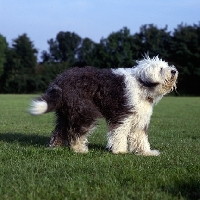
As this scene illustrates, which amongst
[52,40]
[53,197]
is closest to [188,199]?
[53,197]

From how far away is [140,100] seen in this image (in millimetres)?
8711

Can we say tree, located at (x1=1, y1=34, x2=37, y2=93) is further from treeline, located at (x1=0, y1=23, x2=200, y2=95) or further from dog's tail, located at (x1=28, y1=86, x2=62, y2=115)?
dog's tail, located at (x1=28, y1=86, x2=62, y2=115)

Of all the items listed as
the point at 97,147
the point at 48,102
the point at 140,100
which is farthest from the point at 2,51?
the point at 140,100

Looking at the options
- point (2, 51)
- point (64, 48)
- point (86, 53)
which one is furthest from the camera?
point (64, 48)

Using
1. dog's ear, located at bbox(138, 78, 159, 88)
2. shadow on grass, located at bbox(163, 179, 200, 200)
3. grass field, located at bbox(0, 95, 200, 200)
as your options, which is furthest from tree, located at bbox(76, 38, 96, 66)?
shadow on grass, located at bbox(163, 179, 200, 200)

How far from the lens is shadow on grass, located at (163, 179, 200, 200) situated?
5152 millimetres

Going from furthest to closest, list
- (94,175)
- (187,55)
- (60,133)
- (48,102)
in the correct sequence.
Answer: (187,55), (60,133), (48,102), (94,175)

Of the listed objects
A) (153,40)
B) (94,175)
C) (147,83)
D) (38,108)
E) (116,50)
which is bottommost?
(94,175)

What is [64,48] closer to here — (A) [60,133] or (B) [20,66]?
(B) [20,66]

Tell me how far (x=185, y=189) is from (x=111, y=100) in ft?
11.5

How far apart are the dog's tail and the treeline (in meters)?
60.0

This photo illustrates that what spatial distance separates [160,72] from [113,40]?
233ft

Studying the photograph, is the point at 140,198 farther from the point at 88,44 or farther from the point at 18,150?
the point at 88,44

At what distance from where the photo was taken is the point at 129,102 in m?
8.67
